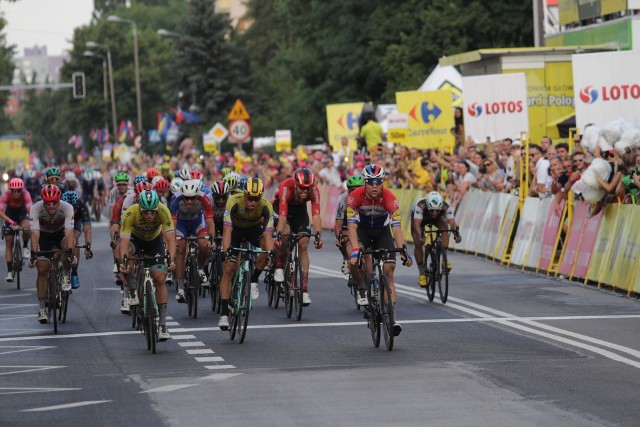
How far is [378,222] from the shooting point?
58.0ft

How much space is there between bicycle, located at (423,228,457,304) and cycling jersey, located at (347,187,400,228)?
3.99m

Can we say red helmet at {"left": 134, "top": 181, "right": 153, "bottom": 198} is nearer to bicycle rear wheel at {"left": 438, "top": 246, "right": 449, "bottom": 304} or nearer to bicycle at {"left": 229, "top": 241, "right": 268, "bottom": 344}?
bicycle at {"left": 229, "top": 241, "right": 268, "bottom": 344}

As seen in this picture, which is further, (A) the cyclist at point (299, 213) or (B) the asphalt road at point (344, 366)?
(A) the cyclist at point (299, 213)

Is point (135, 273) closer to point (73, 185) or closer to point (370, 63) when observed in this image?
point (73, 185)

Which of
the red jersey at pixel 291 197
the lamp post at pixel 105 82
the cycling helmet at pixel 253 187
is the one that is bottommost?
the red jersey at pixel 291 197

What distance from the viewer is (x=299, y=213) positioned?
69.2ft

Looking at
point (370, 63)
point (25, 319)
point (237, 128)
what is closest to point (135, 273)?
point (25, 319)

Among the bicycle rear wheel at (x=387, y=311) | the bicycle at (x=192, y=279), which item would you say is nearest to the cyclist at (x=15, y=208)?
the bicycle at (x=192, y=279)

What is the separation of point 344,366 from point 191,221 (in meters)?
7.78

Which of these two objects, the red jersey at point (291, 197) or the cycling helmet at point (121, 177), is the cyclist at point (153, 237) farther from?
the cycling helmet at point (121, 177)

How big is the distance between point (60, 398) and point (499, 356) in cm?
435

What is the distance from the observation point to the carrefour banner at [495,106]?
102 feet

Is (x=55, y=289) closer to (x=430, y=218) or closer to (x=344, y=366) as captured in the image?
(x=430, y=218)

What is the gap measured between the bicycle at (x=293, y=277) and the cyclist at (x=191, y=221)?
3.88 feet
